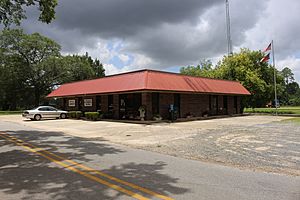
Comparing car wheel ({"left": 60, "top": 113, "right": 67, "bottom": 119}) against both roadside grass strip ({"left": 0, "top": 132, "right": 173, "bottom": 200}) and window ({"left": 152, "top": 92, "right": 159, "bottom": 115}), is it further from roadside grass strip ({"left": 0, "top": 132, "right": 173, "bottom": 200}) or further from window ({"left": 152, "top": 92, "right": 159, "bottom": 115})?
roadside grass strip ({"left": 0, "top": 132, "right": 173, "bottom": 200})

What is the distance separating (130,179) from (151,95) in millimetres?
17447

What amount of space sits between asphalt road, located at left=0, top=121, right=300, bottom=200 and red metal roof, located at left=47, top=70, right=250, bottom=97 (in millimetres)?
13963

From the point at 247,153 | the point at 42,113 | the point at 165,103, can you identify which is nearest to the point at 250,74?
the point at 165,103

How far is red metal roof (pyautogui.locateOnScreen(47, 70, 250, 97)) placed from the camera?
2281 centimetres

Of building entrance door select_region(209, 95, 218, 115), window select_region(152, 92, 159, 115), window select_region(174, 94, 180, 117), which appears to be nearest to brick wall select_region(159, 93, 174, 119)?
window select_region(152, 92, 159, 115)

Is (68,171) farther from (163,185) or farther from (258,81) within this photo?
(258,81)

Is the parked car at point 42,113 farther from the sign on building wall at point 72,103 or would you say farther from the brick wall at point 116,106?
the brick wall at point 116,106

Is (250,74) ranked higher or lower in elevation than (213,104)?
higher

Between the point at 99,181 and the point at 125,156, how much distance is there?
2.89m

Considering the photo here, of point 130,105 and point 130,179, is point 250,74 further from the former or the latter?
point 130,179

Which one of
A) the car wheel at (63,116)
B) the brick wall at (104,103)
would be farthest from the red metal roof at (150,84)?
the car wheel at (63,116)

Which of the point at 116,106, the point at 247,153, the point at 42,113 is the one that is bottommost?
the point at 247,153

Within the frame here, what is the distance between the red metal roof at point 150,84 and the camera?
74.8ft

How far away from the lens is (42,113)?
2812cm
